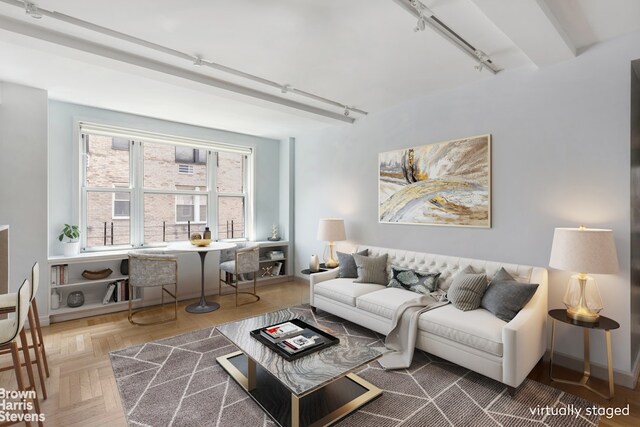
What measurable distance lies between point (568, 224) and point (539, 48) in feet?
4.88

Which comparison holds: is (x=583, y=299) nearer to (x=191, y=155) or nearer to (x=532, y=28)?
(x=532, y=28)

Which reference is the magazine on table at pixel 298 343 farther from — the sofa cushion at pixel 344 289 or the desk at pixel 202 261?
the desk at pixel 202 261

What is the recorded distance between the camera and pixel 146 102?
3959mm

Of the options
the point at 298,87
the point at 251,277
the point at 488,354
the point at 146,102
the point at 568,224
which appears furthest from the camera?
the point at 251,277

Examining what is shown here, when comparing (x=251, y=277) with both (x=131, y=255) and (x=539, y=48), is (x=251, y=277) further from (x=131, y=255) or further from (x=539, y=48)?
(x=539, y=48)

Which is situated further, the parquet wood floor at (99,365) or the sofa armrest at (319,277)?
the sofa armrest at (319,277)

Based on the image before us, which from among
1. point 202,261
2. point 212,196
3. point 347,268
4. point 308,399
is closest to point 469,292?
point 347,268

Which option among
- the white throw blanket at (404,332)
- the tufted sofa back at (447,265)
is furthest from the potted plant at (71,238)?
the white throw blanket at (404,332)

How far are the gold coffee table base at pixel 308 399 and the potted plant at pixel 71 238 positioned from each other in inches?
110

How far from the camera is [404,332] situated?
112 inches

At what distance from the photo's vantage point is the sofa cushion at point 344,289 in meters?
3.45

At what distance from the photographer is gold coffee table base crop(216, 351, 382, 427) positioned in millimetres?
2021

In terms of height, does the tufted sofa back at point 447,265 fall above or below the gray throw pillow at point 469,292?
above

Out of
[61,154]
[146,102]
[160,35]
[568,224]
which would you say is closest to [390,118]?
[568,224]
